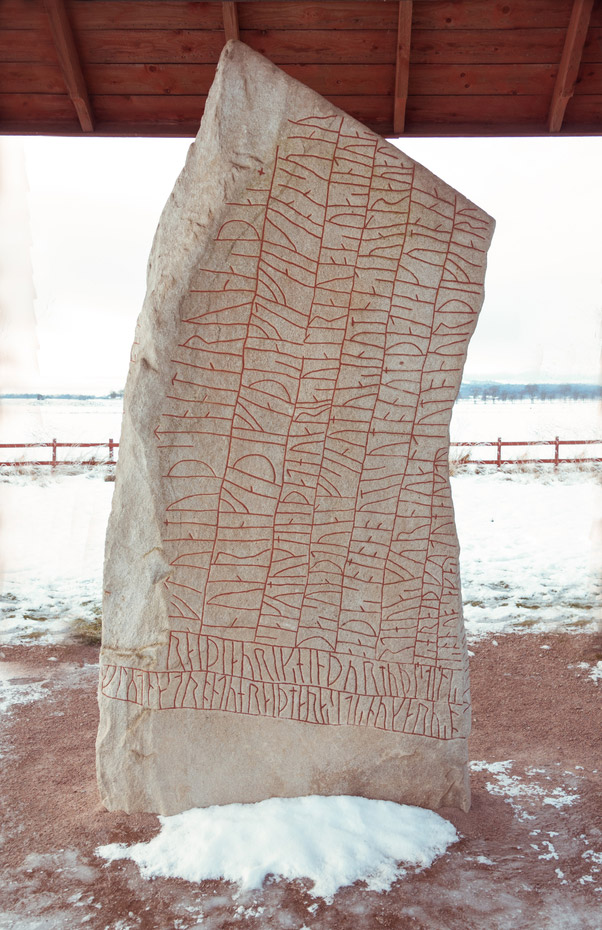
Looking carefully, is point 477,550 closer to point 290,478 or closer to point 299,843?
point 290,478

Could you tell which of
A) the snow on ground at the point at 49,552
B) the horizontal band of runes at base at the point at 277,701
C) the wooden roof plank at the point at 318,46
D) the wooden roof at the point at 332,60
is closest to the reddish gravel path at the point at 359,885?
the horizontal band of runes at base at the point at 277,701

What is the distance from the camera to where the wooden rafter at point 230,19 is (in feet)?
10.8

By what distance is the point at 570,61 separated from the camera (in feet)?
11.5

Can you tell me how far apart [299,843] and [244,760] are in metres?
0.34

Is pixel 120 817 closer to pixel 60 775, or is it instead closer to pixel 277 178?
pixel 60 775

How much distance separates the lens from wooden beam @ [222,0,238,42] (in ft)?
10.8

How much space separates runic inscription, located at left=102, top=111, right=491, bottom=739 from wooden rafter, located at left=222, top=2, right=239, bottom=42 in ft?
→ 3.45

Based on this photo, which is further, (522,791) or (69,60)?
(69,60)

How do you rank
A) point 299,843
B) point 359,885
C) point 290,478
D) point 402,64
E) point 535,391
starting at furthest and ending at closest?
point 535,391 < point 402,64 < point 290,478 < point 299,843 < point 359,885

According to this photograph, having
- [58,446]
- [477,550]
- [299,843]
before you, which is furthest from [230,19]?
[58,446]

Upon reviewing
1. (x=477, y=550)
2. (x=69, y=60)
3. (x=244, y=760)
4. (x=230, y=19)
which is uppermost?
(x=230, y=19)

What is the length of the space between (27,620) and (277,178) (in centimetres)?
355

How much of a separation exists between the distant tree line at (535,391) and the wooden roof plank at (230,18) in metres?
6.49

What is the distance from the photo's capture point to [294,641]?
2758 mm
